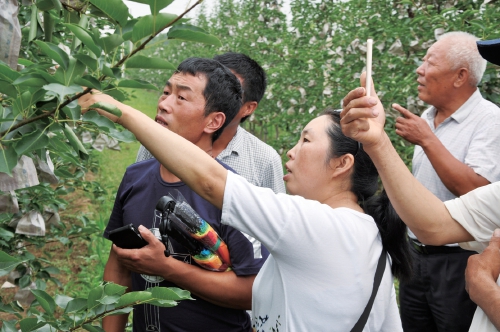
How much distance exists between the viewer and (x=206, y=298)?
5.45 ft

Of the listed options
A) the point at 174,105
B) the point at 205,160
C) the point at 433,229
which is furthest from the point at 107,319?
the point at 433,229

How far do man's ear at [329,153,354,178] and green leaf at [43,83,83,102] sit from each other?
749 millimetres

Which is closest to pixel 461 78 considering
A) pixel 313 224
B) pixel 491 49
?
pixel 491 49

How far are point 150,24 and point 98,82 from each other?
133 mm

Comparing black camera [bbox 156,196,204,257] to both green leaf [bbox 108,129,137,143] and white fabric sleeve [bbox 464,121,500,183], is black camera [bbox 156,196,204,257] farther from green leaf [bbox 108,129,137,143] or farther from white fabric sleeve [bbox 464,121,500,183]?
white fabric sleeve [bbox 464,121,500,183]

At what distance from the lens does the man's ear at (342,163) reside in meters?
1.52

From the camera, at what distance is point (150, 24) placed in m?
1.00

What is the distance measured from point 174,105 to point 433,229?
85cm

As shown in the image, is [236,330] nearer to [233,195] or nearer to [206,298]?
[206,298]

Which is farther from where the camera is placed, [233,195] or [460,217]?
[460,217]

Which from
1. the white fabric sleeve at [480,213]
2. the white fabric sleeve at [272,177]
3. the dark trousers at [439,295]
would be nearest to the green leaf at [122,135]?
the white fabric sleeve at [480,213]

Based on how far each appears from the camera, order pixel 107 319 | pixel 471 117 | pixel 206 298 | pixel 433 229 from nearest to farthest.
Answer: pixel 433 229, pixel 206 298, pixel 107 319, pixel 471 117

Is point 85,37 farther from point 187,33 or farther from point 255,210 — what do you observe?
point 255,210

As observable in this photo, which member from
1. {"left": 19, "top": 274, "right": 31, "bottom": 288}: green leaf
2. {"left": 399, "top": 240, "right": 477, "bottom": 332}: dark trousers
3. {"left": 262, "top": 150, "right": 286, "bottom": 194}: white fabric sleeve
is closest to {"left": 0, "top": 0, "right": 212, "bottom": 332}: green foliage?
{"left": 19, "top": 274, "right": 31, "bottom": 288}: green leaf
